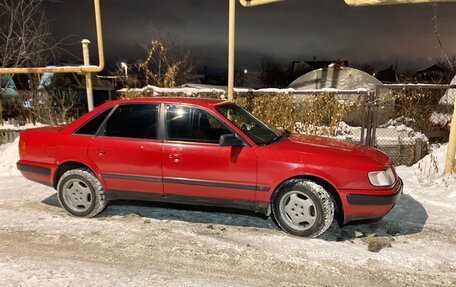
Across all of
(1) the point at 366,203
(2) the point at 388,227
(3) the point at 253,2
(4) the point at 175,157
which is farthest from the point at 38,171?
(3) the point at 253,2

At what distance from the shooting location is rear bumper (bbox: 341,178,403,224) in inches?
140

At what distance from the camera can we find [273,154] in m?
3.74

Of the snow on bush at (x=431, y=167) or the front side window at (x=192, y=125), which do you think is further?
the snow on bush at (x=431, y=167)

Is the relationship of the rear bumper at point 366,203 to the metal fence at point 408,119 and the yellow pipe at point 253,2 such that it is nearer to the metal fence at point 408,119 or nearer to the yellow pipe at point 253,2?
the metal fence at point 408,119

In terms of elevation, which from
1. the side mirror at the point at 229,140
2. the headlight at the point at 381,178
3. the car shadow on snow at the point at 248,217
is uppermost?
the side mirror at the point at 229,140

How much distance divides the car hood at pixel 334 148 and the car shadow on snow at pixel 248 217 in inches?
30.8

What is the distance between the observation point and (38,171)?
4469 mm

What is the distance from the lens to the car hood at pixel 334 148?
3.70m

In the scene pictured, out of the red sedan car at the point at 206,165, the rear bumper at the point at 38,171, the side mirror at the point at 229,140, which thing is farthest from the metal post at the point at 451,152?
the rear bumper at the point at 38,171

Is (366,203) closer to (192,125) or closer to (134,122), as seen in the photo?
(192,125)

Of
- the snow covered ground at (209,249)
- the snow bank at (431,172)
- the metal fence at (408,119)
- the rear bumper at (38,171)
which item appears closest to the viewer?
the snow covered ground at (209,249)

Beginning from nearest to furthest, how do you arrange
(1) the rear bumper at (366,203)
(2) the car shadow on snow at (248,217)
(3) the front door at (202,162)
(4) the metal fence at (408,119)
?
(1) the rear bumper at (366,203) → (3) the front door at (202,162) → (2) the car shadow on snow at (248,217) → (4) the metal fence at (408,119)

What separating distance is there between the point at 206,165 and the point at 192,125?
0.55 meters

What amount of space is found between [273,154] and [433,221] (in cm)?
239
